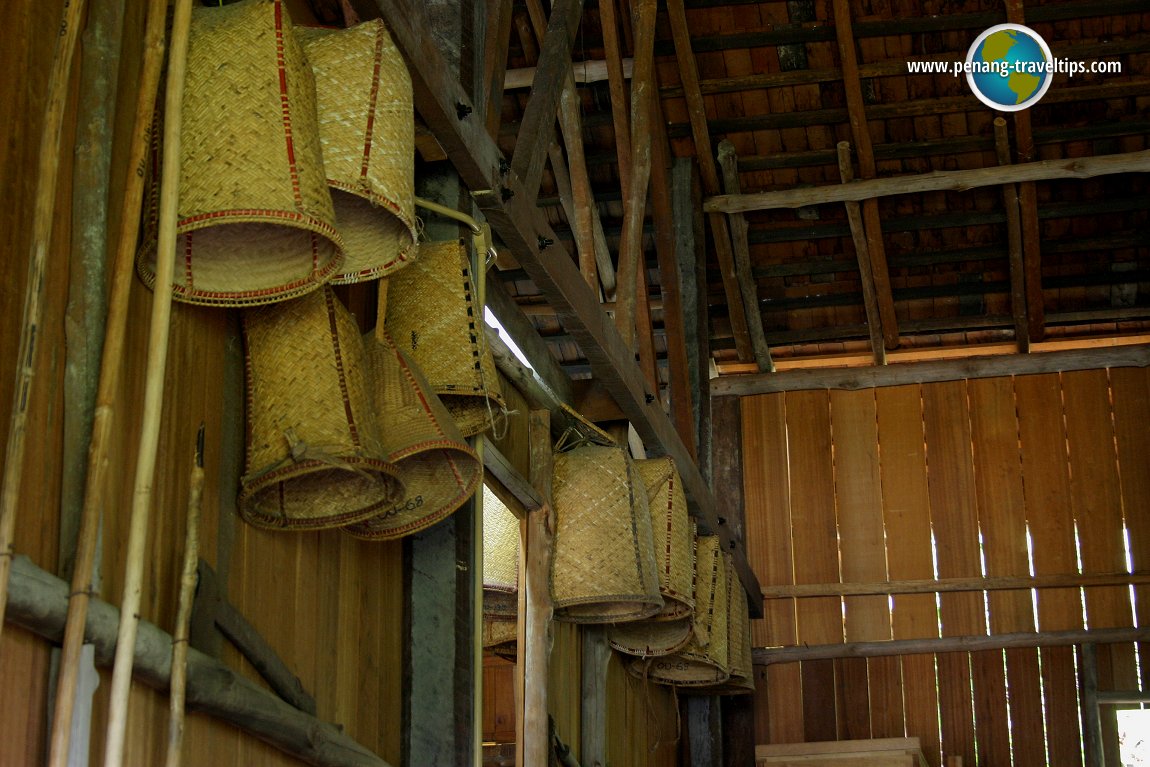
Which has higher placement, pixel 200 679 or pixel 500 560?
pixel 500 560

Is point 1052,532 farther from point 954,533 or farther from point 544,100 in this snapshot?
point 544,100

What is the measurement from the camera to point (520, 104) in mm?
8234

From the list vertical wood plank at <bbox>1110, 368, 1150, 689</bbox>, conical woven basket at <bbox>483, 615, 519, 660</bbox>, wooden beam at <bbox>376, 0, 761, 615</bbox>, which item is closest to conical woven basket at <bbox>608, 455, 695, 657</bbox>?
wooden beam at <bbox>376, 0, 761, 615</bbox>

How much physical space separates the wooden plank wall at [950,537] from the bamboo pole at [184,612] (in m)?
6.71

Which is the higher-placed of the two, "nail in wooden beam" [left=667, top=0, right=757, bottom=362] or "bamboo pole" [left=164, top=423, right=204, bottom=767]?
"nail in wooden beam" [left=667, top=0, right=757, bottom=362]

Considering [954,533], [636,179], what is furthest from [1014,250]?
[636,179]

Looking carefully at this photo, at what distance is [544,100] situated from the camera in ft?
15.1

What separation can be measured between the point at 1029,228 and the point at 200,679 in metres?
7.21

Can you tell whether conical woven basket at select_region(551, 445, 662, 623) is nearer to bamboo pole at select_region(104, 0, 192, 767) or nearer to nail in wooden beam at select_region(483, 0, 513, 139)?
nail in wooden beam at select_region(483, 0, 513, 139)

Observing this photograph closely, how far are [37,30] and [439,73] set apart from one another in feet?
4.15

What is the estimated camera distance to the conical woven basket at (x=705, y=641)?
6.55 m

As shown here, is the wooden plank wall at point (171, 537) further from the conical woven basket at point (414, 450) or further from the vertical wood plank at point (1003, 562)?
the vertical wood plank at point (1003, 562)

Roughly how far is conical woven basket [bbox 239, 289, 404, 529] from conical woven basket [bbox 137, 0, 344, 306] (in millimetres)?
121

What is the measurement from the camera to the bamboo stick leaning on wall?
7.16 ft
